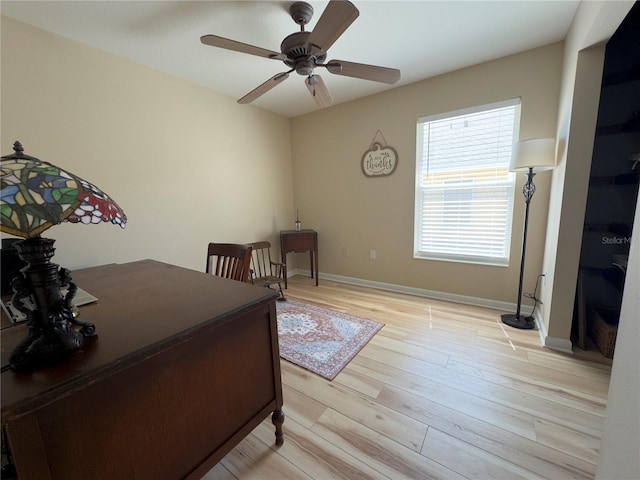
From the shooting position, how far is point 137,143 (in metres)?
2.30

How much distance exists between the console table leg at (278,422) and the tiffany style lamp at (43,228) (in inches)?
34.3

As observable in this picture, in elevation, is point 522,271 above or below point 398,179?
below

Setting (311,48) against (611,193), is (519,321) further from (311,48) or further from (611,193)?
(311,48)

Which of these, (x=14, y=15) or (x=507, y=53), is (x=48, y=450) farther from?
(x=507, y=53)

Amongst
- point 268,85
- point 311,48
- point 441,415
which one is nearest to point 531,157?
point 311,48

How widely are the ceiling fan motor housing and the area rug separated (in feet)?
6.66

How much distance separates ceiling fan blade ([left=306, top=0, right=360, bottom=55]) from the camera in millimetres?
1148

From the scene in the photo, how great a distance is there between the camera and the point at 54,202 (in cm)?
56

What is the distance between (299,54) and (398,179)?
1847mm

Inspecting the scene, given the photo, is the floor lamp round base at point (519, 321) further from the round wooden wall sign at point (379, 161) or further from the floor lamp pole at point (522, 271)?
the round wooden wall sign at point (379, 161)

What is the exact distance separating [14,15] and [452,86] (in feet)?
11.3

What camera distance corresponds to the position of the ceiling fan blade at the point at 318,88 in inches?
73.1

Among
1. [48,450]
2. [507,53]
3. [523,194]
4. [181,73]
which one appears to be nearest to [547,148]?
[523,194]

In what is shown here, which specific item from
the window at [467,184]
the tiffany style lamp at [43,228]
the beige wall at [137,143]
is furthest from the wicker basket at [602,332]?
the beige wall at [137,143]
